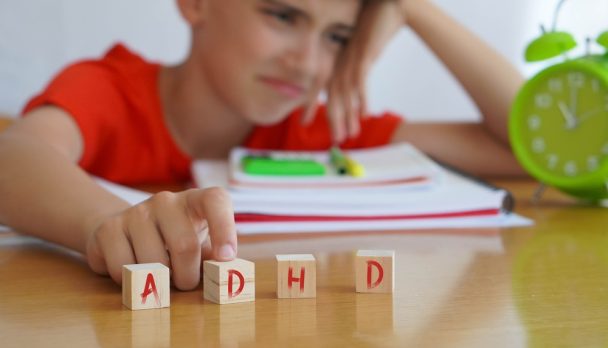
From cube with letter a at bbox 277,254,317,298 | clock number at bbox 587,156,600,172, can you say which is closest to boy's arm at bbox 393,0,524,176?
clock number at bbox 587,156,600,172

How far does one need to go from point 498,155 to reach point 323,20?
41 centimetres

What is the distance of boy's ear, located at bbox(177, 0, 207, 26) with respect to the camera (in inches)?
56.6

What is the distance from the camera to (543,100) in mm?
1068

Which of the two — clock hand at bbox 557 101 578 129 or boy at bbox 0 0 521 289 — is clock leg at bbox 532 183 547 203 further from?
boy at bbox 0 0 521 289

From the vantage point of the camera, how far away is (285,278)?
21.9 inches

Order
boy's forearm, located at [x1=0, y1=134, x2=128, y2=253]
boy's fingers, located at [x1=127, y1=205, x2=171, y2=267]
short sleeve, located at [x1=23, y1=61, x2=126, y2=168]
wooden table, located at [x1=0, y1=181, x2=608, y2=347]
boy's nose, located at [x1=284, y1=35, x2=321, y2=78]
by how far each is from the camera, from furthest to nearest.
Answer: boy's nose, located at [x1=284, y1=35, x2=321, y2=78] → short sleeve, located at [x1=23, y1=61, x2=126, y2=168] → boy's forearm, located at [x1=0, y1=134, x2=128, y2=253] → boy's fingers, located at [x1=127, y1=205, x2=171, y2=267] → wooden table, located at [x1=0, y1=181, x2=608, y2=347]

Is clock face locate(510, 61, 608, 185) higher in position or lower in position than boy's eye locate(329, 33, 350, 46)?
A: lower

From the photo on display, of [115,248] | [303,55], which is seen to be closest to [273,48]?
[303,55]

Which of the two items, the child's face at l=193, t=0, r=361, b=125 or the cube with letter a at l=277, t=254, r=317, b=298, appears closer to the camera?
the cube with letter a at l=277, t=254, r=317, b=298

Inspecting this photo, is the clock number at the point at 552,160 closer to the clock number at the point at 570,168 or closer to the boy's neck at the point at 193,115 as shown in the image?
the clock number at the point at 570,168

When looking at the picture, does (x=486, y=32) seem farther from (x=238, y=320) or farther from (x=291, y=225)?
(x=238, y=320)

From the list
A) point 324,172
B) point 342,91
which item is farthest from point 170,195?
point 342,91

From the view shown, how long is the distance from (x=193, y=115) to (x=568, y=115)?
29.2 inches

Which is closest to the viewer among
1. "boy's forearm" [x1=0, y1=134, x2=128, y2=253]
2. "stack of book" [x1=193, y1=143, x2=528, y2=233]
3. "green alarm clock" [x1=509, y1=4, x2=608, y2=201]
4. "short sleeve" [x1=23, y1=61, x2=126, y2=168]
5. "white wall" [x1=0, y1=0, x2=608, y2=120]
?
"boy's forearm" [x1=0, y1=134, x2=128, y2=253]
